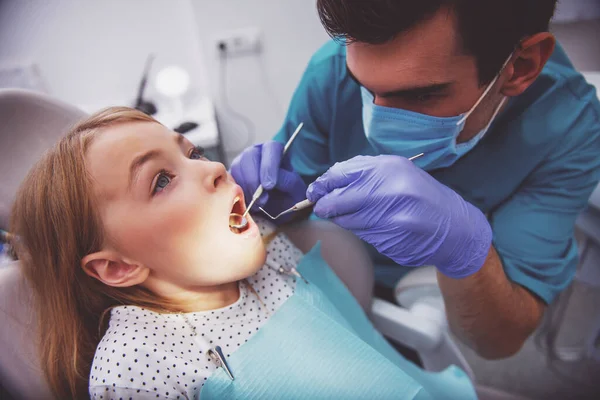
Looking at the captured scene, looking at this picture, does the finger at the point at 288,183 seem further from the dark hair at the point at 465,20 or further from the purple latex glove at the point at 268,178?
the dark hair at the point at 465,20

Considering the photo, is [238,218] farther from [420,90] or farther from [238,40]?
[238,40]

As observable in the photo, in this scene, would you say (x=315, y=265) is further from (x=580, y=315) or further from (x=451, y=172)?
(x=580, y=315)

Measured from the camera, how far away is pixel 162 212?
0.73 metres

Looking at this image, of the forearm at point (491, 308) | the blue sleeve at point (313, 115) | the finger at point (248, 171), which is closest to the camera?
the forearm at point (491, 308)

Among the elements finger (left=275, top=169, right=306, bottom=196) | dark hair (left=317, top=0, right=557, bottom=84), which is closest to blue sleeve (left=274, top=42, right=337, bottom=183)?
finger (left=275, top=169, right=306, bottom=196)

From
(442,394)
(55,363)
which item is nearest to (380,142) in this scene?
(442,394)

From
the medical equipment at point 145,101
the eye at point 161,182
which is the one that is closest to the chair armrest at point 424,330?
the eye at point 161,182

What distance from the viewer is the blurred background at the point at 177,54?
6.15 ft

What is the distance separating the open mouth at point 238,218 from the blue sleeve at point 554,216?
2.41ft

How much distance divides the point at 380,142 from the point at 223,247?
506 millimetres

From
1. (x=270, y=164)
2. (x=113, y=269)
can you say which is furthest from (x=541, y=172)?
(x=113, y=269)

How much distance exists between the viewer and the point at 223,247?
75 cm

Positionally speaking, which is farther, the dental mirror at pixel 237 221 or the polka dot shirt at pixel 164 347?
the dental mirror at pixel 237 221

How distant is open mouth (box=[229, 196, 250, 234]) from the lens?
2.63 feet
